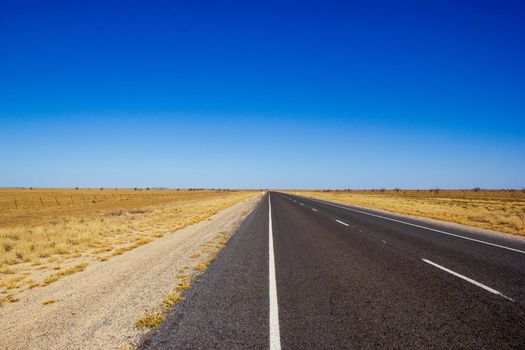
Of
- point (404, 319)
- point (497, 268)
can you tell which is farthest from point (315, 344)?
point (497, 268)

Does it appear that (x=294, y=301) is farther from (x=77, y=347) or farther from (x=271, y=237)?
(x=271, y=237)

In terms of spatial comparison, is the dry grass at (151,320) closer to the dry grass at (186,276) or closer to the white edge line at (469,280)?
the dry grass at (186,276)

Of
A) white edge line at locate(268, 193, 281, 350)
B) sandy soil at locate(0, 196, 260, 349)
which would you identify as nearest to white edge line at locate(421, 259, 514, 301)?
white edge line at locate(268, 193, 281, 350)

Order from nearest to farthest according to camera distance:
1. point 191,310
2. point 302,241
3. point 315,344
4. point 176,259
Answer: point 315,344, point 191,310, point 176,259, point 302,241

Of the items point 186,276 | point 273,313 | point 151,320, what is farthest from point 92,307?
point 273,313

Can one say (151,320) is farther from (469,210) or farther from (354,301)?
(469,210)

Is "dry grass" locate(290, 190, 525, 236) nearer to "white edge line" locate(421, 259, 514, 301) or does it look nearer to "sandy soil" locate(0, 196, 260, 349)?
"white edge line" locate(421, 259, 514, 301)

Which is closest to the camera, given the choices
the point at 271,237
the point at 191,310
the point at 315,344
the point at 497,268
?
the point at 315,344

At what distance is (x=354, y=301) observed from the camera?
5312mm

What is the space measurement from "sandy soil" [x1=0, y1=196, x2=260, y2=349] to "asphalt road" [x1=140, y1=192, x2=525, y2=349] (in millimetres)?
633

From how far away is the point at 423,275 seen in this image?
6.86 m

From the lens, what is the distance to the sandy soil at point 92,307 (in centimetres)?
423

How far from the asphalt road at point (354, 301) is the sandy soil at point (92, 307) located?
63 cm

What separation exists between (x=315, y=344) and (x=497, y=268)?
5.97m
